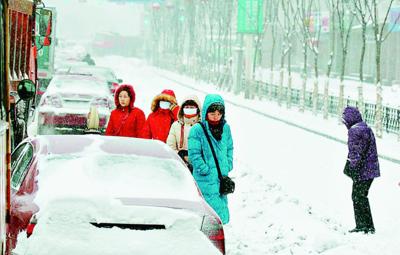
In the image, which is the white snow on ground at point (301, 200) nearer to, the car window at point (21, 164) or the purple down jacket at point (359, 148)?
the purple down jacket at point (359, 148)

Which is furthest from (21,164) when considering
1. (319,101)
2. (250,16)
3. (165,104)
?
(250,16)

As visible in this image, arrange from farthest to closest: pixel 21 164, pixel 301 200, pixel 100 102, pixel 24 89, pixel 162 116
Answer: pixel 100 102 < pixel 301 200 < pixel 162 116 < pixel 24 89 < pixel 21 164

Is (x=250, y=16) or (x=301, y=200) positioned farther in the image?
(x=250, y=16)

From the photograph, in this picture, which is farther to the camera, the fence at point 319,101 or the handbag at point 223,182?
the fence at point 319,101

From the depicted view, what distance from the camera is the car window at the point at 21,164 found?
20.9ft

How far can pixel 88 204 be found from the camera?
5297 millimetres

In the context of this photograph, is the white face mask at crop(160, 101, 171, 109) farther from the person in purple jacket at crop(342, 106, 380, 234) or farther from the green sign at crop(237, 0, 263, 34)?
the green sign at crop(237, 0, 263, 34)

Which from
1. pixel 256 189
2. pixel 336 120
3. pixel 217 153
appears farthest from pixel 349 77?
pixel 217 153

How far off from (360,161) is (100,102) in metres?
9.33

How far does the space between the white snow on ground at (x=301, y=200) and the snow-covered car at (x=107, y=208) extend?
2.64 metres

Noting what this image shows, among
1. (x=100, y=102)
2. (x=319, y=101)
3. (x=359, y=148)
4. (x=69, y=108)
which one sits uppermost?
(x=359, y=148)

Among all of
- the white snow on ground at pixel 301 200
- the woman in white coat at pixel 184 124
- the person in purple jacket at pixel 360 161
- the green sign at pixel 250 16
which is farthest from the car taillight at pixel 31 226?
the green sign at pixel 250 16

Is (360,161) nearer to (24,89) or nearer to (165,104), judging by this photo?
(165,104)

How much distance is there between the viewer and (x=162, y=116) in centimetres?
995
